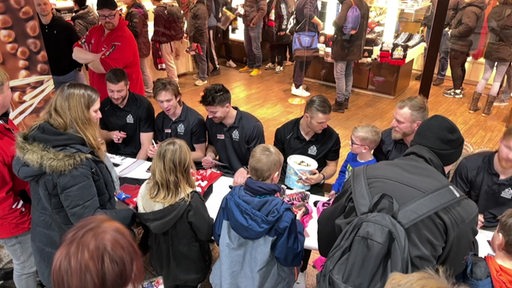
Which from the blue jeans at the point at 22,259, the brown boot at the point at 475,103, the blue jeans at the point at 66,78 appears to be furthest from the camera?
the brown boot at the point at 475,103

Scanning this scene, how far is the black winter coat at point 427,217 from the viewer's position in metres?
1.58

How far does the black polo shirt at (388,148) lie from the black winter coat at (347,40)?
10.7ft

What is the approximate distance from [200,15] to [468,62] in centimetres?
439

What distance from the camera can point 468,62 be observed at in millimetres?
6121

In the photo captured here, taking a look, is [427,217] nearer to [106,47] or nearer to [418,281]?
[418,281]

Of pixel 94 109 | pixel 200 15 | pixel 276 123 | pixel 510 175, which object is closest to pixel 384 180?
pixel 510 175

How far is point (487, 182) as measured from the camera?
259 cm

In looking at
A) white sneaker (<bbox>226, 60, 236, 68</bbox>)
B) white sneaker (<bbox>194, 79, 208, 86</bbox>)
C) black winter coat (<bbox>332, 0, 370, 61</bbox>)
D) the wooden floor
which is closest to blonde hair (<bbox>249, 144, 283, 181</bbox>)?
the wooden floor

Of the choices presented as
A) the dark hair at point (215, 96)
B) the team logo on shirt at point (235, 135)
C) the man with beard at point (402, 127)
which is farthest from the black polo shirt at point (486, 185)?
the dark hair at point (215, 96)

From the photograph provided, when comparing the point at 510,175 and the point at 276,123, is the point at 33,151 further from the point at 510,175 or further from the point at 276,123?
the point at 276,123

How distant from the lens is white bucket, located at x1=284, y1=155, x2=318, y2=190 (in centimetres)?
274

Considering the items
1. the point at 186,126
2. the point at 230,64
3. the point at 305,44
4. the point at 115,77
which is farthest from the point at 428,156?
the point at 230,64

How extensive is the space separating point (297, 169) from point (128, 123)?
4.96ft

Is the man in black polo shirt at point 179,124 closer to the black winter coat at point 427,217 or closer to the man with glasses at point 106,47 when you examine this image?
the man with glasses at point 106,47
